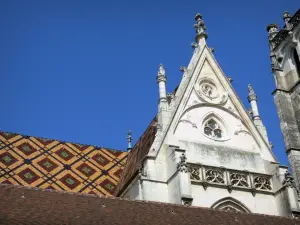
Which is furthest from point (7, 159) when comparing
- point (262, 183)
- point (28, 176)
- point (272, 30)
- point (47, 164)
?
point (272, 30)

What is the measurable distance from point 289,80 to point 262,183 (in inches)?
455

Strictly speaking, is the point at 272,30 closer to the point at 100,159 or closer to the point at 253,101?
the point at 253,101

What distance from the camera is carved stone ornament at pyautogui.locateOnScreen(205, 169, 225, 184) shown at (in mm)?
17844

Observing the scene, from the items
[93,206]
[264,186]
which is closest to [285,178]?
[264,186]

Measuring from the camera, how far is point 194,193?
1738 centimetres

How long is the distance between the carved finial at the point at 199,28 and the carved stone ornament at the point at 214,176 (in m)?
6.01

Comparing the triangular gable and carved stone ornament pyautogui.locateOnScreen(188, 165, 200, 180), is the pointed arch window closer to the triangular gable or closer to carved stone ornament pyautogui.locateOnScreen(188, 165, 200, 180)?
the triangular gable

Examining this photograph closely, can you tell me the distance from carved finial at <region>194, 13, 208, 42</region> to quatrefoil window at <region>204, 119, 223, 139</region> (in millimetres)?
3690

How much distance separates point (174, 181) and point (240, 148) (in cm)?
347

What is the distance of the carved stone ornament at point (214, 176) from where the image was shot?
1784cm

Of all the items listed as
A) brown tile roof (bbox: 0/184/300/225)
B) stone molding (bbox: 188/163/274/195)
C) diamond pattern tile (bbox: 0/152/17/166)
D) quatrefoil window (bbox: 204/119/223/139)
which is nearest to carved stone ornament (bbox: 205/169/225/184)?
stone molding (bbox: 188/163/274/195)

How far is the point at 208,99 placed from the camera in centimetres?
2030

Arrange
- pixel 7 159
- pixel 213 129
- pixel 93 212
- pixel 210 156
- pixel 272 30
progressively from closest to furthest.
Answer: pixel 93 212
pixel 210 156
pixel 213 129
pixel 7 159
pixel 272 30

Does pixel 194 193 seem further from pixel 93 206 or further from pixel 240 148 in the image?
pixel 93 206
